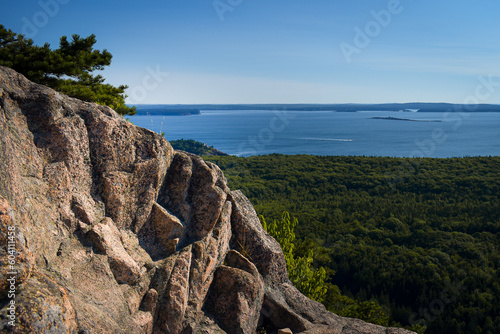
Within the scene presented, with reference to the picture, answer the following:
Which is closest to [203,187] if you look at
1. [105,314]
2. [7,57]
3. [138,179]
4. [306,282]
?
[138,179]

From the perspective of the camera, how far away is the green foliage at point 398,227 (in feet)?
93.4

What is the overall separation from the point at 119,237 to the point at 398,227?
136 ft

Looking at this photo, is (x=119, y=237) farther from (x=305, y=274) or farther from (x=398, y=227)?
(x=398, y=227)

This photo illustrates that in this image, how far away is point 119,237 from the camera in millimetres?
6301

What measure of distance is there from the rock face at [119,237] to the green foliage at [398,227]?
9.46m

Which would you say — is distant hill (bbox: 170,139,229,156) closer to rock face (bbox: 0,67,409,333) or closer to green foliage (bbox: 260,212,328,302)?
green foliage (bbox: 260,212,328,302)

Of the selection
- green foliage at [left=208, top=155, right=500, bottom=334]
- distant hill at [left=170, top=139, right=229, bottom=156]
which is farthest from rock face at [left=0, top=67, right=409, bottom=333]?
distant hill at [left=170, top=139, right=229, bottom=156]

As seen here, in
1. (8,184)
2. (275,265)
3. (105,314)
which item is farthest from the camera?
(275,265)

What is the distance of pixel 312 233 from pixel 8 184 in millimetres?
37446

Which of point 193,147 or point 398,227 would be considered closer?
point 398,227

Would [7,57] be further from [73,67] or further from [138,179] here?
[138,179]

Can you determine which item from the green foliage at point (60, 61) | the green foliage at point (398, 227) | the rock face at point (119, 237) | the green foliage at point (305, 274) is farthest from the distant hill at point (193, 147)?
the rock face at point (119, 237)

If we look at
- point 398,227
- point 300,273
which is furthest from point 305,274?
point 398,227

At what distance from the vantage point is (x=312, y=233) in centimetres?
4028
